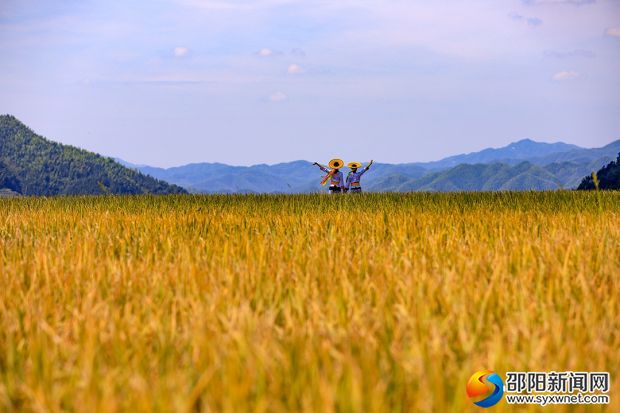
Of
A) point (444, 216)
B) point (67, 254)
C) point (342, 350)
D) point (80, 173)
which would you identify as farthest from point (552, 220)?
point (80, 173)

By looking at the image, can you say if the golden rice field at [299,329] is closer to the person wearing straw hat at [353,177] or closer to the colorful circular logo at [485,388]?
the colorful circular logo at [485,388]

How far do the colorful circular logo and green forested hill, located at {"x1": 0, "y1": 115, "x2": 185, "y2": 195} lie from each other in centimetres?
A: 9652

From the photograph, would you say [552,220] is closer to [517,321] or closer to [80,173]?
[517,321]

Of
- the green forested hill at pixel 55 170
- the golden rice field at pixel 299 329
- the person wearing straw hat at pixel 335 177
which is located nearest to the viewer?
the golden rice field at pixel 299 329

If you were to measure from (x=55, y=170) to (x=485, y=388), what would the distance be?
125070 millimetres

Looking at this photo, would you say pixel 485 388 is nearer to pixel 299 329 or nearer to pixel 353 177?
pixel 299 329

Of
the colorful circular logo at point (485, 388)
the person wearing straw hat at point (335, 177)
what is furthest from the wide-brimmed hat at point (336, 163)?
the colorful circular logo at point (485, 388)

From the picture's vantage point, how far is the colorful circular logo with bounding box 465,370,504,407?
207 cm

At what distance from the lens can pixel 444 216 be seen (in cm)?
812

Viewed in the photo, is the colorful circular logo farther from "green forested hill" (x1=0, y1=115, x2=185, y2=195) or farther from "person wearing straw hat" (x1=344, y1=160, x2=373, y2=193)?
"green forested hill" (x1=0, y1=115, x2=185, y2=195)

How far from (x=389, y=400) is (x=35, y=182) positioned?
12464 centimetres

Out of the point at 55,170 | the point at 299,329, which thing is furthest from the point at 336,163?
the point at 55,170

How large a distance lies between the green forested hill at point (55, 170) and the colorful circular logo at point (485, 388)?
317ft

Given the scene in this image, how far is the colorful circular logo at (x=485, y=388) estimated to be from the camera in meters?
2.07
